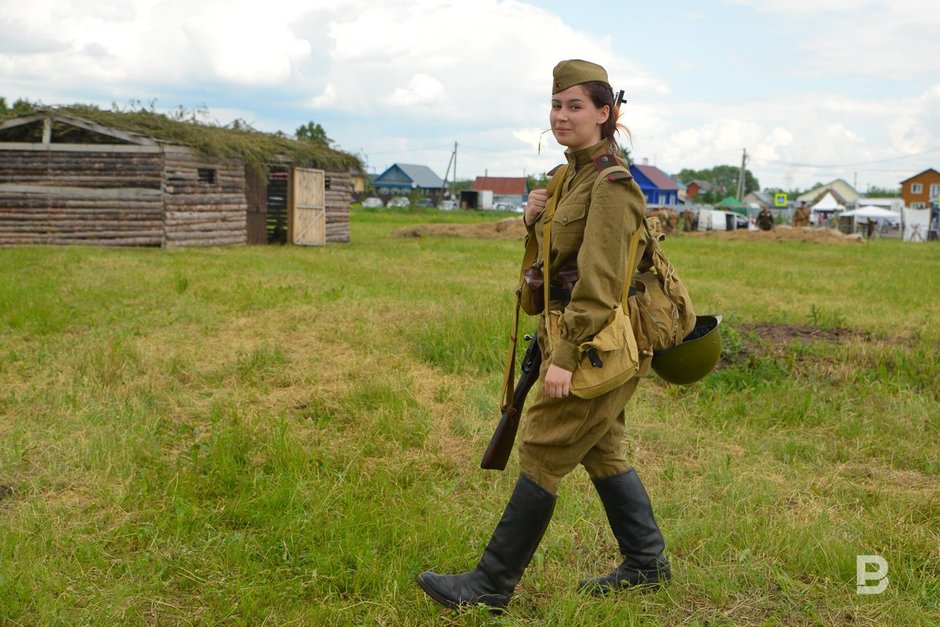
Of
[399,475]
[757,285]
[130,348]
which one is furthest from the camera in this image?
[757,285]

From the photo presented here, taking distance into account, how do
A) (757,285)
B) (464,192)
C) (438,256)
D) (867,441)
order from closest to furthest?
(867,441), (757,285), (438,256), (464,192)

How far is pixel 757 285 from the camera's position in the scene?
1398 cm

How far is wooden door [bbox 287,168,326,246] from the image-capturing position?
21.2 meters

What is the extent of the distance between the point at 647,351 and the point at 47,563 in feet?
8.35

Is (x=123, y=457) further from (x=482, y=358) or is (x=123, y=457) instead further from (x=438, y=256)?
(x=438, y=256)

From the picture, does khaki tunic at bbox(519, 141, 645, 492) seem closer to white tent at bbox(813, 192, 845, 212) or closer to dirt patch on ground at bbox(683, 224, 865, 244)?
dirt patch on ground at bbox(683, 224, 865, 244)

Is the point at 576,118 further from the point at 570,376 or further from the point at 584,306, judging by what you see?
the point at 570,376

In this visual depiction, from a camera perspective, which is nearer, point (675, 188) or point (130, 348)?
point (130, 348)

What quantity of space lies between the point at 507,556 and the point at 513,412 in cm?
53

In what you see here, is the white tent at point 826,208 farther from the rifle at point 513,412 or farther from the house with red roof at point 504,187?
the rifle at point 513,412

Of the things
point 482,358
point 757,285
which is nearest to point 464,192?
point 757,285

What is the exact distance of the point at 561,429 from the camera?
282 centimetres

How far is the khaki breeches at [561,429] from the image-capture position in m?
2.81

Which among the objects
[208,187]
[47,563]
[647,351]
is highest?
[208,187]
